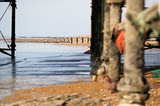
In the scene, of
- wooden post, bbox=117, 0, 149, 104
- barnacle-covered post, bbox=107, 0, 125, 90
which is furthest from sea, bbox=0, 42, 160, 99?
wooden post, bbox=117, 0, 149, 104

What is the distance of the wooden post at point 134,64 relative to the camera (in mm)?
3955

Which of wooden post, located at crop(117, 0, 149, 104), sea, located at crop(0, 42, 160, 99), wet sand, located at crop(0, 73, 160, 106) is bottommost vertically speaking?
sea, located at crop(0, 42, 160, 99)

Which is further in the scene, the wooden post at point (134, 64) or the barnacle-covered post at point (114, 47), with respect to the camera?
the barnacle-covered post at point (114, 47)

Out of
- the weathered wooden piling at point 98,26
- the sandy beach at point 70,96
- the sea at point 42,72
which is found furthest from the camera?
the weathered wooden piling at point 98,26

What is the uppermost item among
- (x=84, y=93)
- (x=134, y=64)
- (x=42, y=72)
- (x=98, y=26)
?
(x=98, y=26)

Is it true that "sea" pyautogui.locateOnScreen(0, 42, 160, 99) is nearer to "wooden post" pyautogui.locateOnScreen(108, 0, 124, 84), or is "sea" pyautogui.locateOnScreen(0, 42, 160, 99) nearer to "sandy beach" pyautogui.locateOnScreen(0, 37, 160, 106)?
"sandy beach" pyautogui.locateOnScreen(0, 37, 160, 106)

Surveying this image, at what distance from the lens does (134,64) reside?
157 inches

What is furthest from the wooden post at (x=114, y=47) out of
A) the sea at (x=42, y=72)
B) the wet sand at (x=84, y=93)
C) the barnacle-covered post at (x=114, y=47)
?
the sea at (x=42, y=72)

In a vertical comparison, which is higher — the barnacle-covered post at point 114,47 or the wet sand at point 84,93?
the barnacle-covered post at point 114,47

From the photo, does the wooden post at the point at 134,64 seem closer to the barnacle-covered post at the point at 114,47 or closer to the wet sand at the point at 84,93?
the wet sand at the point at 84,93

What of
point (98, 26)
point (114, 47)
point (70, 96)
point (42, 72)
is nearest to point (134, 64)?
point (70, 96)

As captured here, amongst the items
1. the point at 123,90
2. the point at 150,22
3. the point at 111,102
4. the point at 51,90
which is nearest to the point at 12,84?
the point at 51,90

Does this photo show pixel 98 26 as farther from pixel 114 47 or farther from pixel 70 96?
pixel 70 96

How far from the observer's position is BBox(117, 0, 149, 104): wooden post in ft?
13.0
